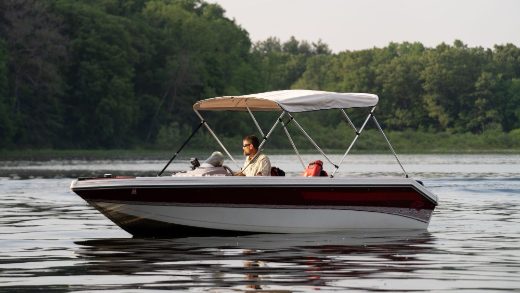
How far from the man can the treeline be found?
70.9m

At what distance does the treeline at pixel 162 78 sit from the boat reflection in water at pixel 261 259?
236 ft

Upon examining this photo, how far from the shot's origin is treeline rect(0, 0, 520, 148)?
98.2 metres

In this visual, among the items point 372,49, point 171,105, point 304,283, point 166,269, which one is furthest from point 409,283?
point 372,49

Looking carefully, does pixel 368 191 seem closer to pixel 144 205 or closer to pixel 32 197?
pixel 144 205

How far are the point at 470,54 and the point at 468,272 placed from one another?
132 metres

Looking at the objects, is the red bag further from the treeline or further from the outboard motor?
the treeline

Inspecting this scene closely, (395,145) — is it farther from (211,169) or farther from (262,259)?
(262,259)

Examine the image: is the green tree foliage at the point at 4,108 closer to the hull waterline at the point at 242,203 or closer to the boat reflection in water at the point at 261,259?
Answer: the hull waterline at the point at 242,203

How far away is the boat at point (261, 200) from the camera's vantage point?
20.4 meters

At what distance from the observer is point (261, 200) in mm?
20750

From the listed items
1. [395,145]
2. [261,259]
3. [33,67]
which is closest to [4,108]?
[33,67]

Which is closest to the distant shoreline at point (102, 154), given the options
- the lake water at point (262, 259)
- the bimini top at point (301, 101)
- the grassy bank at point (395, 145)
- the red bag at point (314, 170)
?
the grassy bank at point (395, 145)

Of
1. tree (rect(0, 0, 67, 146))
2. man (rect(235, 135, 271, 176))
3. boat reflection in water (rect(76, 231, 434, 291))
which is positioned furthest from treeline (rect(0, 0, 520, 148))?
boat reflection in water (rect(76, 231, 434, 291))

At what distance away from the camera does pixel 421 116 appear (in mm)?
141750
